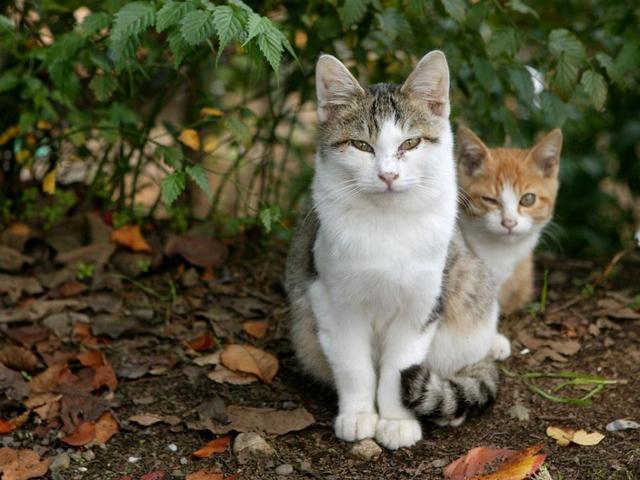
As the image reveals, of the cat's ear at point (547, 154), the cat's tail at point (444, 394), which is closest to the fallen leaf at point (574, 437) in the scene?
the cat's tail at point (444, 394)

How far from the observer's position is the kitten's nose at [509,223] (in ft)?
13.0

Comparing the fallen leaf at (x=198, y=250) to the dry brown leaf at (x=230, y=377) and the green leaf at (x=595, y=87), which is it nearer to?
the dry brown leaf at (x=230, y=377)

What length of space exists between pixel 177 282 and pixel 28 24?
1.59 meters

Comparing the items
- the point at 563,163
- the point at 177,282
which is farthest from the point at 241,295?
the point at 563,163

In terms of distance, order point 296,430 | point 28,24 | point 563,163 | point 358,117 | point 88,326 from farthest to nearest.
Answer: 1. point 563,163
2. point 28,24
3. point 88,326
4. point 296,430
5. point 358,117

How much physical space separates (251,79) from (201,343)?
151 cm

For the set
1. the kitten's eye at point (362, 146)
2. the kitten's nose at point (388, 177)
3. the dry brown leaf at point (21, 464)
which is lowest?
the dry brown leaf at point (21, 464)

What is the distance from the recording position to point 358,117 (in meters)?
3.09

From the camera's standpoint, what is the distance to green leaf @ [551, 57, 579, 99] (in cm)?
371

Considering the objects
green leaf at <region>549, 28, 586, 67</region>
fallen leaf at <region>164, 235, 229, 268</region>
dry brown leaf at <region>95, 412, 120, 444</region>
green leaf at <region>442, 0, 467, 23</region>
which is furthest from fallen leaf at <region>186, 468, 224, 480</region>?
green leaf at <region>549, 28, 586, 67</region>

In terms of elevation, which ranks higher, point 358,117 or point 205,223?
point 358,117

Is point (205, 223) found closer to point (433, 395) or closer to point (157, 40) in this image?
point (157, 40)

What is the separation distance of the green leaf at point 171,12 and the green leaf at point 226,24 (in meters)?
0.15

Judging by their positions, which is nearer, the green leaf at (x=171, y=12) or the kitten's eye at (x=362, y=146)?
the green leaf at (x=171, y=12)
